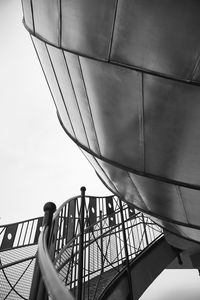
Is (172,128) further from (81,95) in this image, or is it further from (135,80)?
(81,95)

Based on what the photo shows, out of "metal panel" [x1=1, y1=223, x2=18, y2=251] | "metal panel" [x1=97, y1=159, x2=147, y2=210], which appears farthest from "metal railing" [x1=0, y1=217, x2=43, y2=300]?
"metal panel" [x1=97, y1=159, x2=147, y2=210]

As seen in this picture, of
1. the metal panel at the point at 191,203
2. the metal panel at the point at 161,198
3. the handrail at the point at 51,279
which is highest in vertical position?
the metal panel at the point at 161,198

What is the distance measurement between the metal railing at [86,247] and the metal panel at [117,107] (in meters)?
1.03

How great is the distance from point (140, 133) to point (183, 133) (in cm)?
37

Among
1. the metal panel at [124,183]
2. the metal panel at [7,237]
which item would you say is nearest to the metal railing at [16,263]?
the metal panel at [7,237]

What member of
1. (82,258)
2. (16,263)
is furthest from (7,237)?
(82,258)

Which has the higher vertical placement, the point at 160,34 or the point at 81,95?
the point at 81,95

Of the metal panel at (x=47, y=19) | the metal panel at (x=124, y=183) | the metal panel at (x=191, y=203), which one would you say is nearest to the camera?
the metal panel at (x=47, y=19)

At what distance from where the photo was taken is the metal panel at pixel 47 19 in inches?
68.7

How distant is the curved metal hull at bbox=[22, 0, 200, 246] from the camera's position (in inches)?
51.8

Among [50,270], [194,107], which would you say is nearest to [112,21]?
[194,107]

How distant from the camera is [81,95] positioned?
2121 millimetres

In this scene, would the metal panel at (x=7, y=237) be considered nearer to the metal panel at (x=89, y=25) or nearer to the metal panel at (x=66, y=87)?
the metal panel at (x=66, y=87)

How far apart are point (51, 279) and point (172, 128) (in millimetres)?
1277
